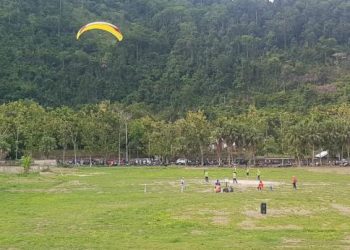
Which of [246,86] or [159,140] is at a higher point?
[246,86]

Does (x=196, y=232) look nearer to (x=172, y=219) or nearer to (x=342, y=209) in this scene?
(x=172, y=219)

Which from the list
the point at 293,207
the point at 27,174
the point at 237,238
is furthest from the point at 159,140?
the point at 237,238

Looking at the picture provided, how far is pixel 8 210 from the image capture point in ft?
119

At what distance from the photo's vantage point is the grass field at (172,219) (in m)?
24.7

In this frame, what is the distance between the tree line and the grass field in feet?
178

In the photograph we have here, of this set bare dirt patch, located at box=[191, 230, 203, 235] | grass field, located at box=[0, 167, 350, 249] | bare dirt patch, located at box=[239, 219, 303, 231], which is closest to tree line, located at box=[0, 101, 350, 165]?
grass field, located at box=[0, 167, 350, 249]

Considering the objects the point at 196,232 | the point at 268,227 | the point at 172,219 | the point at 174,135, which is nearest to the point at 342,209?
the point at 268,227

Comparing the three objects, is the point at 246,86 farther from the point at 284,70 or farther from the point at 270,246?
the point at 270,246

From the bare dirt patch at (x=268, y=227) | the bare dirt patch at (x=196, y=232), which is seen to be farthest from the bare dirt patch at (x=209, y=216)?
the bare dirt patch at (x=196, y=232)

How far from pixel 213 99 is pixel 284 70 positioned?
29747 mm

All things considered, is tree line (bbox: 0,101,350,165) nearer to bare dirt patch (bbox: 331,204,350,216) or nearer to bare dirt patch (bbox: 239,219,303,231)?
bare dirt patch (bbox: 331,204,350,216)

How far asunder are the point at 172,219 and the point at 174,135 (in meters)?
81.9

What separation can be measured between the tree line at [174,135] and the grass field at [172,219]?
54307mm

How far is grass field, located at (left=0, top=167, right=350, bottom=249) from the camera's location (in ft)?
81.0
